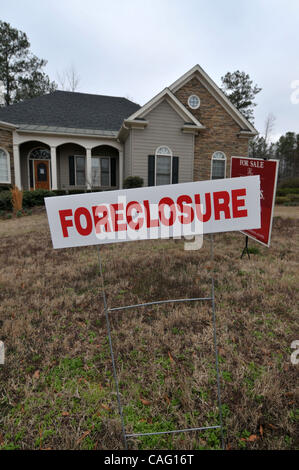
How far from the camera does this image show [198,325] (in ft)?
9.17

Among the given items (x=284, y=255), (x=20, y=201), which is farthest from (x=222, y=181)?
(x=20, y=201)

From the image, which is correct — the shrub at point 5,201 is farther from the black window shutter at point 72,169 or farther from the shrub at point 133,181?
Result: the shrub at point 133,181

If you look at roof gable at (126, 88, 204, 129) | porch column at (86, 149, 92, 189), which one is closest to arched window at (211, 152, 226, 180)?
roof gable at (126, 88, 204, 129)

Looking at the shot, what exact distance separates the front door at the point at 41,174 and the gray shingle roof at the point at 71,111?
2233mm

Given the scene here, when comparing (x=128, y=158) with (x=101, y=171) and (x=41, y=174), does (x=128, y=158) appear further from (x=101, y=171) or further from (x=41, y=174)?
(x=41, y=174)

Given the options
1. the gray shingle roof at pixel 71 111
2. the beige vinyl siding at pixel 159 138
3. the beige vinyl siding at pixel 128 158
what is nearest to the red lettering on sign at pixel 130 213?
the beige vinyl siding at pixel 159 138

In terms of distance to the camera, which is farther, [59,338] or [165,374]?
[59,338]

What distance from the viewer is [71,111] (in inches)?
612

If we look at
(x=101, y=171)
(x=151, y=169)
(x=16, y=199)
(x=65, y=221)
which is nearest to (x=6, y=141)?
(x=16, y=199)

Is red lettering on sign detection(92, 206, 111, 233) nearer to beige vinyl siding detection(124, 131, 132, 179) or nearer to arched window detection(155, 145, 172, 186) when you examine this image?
beige vinyl siding detection(124, 131, 132, 179)

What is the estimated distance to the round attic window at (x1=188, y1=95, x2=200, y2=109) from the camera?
43.5 ft

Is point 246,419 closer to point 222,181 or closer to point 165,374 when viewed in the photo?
point 165,374
